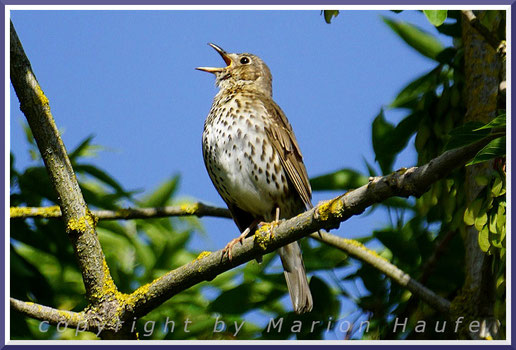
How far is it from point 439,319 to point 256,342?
1393 mm

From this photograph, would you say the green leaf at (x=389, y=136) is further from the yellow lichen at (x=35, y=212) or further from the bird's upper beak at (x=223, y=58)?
the yellow lichen at (x=35, y=212)

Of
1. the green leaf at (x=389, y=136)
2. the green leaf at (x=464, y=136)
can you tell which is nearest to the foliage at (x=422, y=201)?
the green leaf at (x=389, y=136)

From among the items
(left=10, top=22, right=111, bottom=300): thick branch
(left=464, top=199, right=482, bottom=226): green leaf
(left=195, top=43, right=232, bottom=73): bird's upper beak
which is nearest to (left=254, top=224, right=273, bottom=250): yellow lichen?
(left=10, top=22, right=111, bottom=300): thick branch

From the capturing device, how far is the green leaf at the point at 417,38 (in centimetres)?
565

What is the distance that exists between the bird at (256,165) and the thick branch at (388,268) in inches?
10.5

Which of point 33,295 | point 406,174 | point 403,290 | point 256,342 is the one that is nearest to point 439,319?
point 403,290

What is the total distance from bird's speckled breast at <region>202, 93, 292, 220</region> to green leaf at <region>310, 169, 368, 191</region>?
0.25m

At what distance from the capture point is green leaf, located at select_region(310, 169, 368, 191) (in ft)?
17.5

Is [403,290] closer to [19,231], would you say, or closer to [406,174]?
[406,174]

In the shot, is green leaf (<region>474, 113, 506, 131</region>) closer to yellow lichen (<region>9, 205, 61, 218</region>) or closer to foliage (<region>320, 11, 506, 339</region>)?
foliage (<region>320, 11, 506, 339</region>)

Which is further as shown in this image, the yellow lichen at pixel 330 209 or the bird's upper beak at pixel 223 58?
the bird's upper beak at pixel 223 58

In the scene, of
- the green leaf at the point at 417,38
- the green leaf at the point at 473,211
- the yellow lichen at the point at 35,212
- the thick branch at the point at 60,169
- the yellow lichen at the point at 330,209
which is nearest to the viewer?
the yellow lichen at the point at 330,209

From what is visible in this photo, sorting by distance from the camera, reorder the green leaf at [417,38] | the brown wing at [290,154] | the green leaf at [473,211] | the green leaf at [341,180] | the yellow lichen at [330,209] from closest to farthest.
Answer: the yellow lichen at [330,209]
the green leaf at [473,211]
the green leaf at [341,180]
the brown wing at [290,154]
the green leaf at [417,38]

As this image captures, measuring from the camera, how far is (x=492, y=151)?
3438 millimetres
